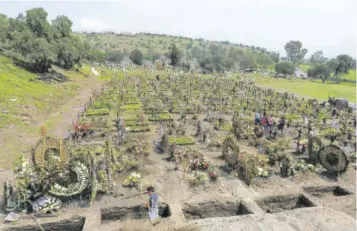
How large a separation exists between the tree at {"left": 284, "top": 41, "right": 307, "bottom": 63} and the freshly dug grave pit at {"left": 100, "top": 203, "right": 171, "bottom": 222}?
12835 cm

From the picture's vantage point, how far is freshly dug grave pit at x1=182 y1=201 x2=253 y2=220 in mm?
10438

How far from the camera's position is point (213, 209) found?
419 inches

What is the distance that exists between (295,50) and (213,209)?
12842 centimetres

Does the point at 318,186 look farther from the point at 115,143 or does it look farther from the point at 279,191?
the point at 115,143

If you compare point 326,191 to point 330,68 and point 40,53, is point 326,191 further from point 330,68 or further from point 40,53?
point 330,68

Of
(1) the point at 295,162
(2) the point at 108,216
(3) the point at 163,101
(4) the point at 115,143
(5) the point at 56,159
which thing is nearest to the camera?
(2) the point at 108,216

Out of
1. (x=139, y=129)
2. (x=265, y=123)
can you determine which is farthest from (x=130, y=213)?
(x=265, y=123)

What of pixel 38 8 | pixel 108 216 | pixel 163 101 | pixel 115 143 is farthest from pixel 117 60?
pixel 108 216

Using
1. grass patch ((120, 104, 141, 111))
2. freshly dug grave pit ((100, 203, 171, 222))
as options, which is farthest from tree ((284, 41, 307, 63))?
freshly dug grave pit ((100, 203, 171, 222))

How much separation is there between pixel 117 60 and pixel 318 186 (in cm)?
8436

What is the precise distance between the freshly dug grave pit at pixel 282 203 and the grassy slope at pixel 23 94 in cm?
1618

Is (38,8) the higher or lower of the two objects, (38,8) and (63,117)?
the higher

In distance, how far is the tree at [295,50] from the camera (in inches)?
4896

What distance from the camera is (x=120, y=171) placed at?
41.0ft
